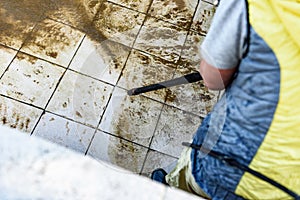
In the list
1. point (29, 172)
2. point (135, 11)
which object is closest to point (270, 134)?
point (29, 172)

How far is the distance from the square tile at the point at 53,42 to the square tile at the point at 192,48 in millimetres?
451

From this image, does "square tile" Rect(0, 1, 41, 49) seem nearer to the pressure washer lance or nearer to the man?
the pressure washer lance

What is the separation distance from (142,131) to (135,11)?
23.0 inches

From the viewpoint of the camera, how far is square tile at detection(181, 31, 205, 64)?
5.75 ft

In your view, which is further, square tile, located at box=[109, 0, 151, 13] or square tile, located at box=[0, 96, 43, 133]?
square tile, located at box=[109, 0, 151, 13]

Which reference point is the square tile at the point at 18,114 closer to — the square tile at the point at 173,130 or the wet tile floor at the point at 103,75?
the wet tile floor at the point at 103,75

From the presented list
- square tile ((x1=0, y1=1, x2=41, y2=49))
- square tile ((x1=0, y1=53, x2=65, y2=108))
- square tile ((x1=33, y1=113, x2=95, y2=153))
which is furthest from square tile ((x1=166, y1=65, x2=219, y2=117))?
square tile ((x1=0, y1=1, x2=41, y2=49))

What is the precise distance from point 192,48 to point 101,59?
41 centimetres

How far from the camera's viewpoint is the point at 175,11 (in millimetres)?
1886

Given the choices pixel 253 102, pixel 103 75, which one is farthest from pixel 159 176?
pixel 253 102

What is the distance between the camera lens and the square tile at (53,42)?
5.50 feet

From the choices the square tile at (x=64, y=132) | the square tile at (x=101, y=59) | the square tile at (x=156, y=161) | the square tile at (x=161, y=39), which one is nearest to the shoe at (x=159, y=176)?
the square tile at (x=156, y=161)

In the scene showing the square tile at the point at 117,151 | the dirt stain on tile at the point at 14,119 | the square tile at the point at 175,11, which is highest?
the square tile at the point at 175,11

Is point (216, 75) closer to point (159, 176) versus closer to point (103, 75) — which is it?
point (159, 176)
